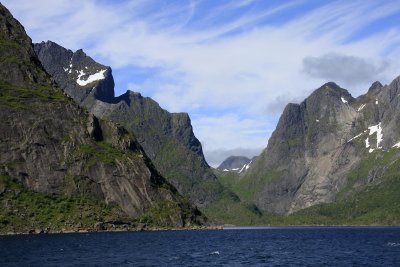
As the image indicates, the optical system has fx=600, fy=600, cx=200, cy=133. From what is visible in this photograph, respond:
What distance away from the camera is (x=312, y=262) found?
127062mm

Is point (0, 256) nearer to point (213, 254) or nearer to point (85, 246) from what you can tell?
point (85, 246)

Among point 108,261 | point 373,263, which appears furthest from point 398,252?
point 108,261

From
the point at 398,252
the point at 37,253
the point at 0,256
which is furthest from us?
the point at 398,252

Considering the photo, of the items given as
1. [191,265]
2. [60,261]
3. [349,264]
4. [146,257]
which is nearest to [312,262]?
[349,264]

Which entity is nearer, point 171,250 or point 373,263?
point 373,263

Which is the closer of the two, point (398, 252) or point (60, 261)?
point (60, 261)

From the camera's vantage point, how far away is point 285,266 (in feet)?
394

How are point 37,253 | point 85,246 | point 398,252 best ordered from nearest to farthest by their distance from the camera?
point 37,253
point 398,252
point 85,246

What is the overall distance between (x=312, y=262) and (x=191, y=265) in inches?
1033

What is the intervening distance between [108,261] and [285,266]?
121 feet

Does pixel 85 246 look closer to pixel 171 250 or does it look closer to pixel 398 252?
pixel 171 250

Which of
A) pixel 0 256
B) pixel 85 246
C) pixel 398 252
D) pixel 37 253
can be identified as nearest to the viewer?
pixel 0 256

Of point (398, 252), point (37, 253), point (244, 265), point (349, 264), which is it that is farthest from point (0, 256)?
point (398, 252)

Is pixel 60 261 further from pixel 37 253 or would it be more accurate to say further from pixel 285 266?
pixel 285 266
